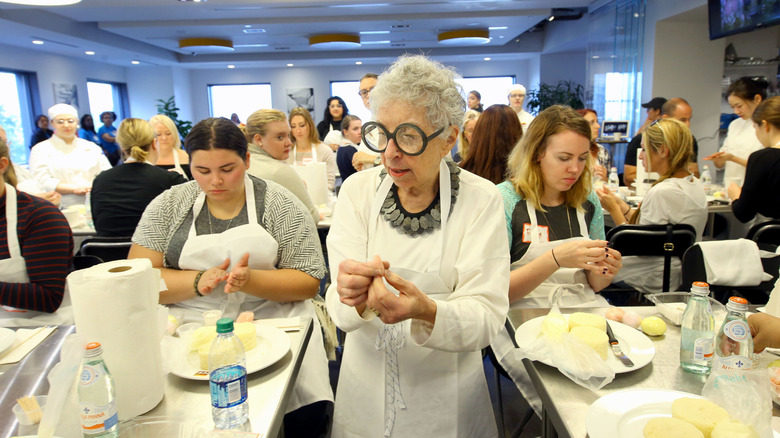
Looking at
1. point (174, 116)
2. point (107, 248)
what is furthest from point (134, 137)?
point (174, 116)

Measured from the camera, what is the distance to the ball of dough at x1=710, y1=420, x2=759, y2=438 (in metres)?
0.91

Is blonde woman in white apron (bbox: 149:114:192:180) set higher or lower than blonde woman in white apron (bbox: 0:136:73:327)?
higher

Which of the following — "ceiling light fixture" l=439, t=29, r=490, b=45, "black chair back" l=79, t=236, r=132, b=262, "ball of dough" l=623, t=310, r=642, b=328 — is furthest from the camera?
"ceiling light fixture" l=439, t=29, r=490, b=45

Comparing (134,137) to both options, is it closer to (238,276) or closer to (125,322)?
(238,276)

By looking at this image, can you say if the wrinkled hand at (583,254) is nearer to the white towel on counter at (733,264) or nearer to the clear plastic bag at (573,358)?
the clear plastic bag at (573,358)

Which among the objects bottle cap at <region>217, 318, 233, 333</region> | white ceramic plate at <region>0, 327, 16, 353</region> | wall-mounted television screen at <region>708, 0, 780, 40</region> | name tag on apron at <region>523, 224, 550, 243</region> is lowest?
white ceramic plate at <region>0, 327, 16, 353</region>

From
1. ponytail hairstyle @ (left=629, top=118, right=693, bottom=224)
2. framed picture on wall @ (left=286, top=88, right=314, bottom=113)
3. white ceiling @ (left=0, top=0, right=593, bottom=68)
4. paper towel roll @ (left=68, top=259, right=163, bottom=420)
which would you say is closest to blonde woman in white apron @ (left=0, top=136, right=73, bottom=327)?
paper towel roll @ (left=68, top=259, right=163, bottom=420)

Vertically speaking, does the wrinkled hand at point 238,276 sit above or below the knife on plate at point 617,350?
above

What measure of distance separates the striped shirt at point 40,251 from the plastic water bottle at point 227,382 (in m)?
1.22

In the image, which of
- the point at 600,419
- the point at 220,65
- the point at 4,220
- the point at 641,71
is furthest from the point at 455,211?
the point at 220,65

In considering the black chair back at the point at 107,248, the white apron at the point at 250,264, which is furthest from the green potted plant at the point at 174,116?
the white apron at the point at 250,264

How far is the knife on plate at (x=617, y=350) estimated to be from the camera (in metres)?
1.29

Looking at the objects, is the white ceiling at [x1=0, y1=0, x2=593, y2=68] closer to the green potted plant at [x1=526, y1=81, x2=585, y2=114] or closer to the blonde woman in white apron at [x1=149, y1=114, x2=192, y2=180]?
the green potted plant at [x1=526, y1=81, x2=585, y2=114]

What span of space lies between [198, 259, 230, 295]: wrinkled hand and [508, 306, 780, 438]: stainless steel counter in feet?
3.48
